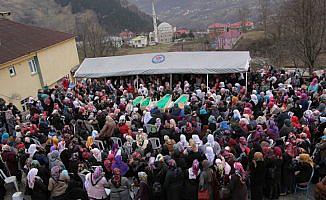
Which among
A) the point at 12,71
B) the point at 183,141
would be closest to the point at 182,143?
the point at 183,141

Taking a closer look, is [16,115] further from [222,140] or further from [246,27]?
[246,27]

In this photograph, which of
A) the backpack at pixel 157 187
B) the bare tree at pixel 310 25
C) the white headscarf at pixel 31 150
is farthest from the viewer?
the bare tree at pixel 310 25

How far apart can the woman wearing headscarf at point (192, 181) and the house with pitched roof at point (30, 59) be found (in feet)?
45.9

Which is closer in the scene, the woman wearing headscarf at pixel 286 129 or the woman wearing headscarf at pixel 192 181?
the woman wearing headscarf at pixel 192 181

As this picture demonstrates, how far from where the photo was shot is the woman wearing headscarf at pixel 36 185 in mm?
7016

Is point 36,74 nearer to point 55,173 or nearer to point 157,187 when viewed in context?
point 55,173

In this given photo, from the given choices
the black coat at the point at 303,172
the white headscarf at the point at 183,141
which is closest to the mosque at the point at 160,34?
the white headscarf at the point at 183,141

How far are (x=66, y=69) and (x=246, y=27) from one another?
61.8 m

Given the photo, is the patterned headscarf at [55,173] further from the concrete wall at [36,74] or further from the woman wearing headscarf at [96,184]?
the concrete wall at [36,74]

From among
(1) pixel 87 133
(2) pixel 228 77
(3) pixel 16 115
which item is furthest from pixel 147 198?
(2) pixel 228 77

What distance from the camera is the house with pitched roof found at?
723 inches

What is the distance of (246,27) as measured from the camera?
78.9 metres

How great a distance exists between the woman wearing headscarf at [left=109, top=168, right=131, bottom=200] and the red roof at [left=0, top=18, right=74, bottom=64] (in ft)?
44.3

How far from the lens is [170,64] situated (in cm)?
1579
